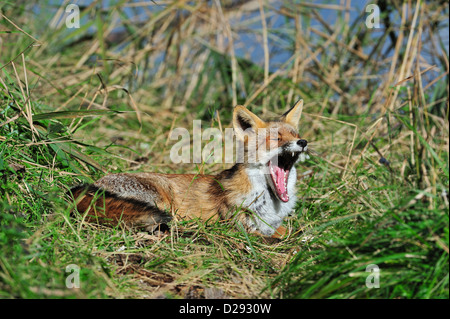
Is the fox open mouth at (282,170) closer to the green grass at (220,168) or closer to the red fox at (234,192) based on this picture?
the red fox at (234,192)

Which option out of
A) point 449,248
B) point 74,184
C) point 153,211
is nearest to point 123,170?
point 74,184

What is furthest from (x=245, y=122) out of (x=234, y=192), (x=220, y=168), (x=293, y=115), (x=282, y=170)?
(x=220, y=168)

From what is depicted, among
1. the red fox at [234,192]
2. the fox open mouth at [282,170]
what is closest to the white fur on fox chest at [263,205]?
Answer: the red fox at [234,192]

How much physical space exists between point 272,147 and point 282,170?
29 centimetres

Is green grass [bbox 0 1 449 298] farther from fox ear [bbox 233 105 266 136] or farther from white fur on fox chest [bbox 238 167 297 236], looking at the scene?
fox ear [bbox 233 105 266 136]

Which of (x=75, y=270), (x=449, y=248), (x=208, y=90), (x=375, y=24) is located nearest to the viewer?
(x=449, y=248)

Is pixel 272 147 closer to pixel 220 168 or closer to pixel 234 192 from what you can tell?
pixel 234 192

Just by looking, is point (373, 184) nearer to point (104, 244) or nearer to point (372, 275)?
point (372, 275)

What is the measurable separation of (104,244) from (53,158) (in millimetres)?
1409

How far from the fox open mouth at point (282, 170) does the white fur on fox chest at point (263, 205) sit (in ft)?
0.35

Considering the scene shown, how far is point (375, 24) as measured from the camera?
7609mm

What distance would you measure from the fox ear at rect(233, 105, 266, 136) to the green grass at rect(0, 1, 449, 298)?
104 centimetres

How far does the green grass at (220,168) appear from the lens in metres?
2.90

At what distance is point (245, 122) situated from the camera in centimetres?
497
